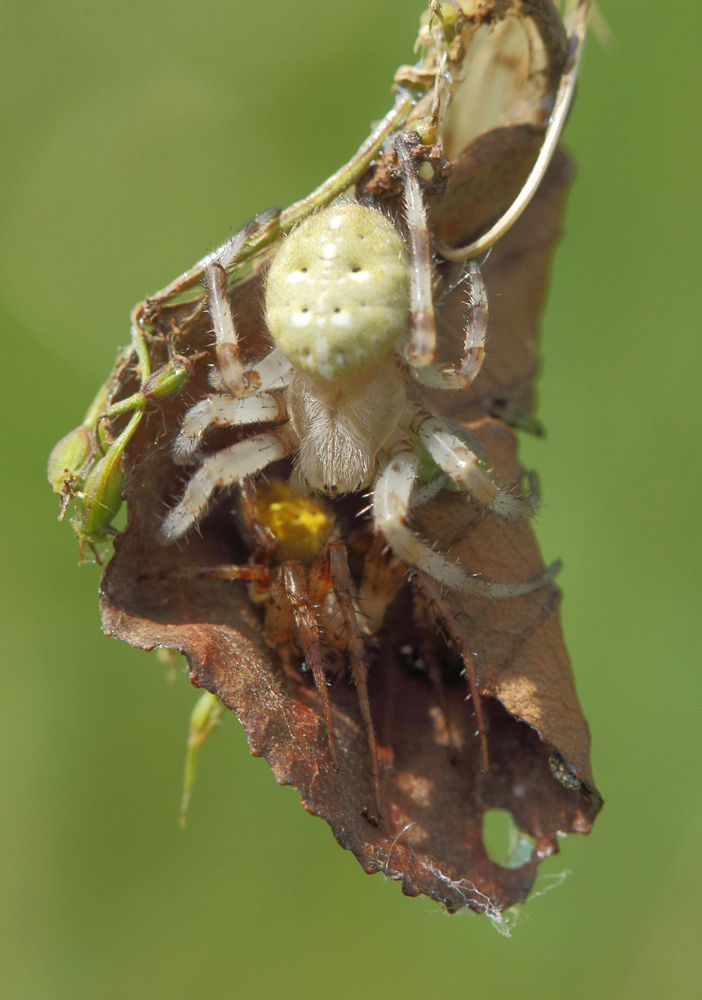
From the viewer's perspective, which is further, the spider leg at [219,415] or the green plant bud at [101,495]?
the spider leg at [219,415]

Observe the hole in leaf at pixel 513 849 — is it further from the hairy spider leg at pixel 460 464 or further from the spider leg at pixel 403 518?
the hairy spider leg at pixel 460 464

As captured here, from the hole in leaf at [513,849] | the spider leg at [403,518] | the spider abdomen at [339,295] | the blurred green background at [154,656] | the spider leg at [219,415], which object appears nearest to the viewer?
the spider abdomen at [339,295]

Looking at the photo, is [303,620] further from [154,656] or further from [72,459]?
[154,656]

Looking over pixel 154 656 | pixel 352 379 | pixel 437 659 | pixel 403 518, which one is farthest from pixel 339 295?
pixel 154 656

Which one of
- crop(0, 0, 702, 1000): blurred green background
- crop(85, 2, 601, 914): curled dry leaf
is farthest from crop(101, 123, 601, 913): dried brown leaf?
crop(0, 0, 702, 1000): blurred green background

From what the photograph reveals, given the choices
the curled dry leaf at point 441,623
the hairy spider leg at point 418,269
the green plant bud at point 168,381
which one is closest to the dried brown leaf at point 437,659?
the curled dry leaf at point 441,623

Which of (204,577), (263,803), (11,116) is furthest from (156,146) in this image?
(263,803)
